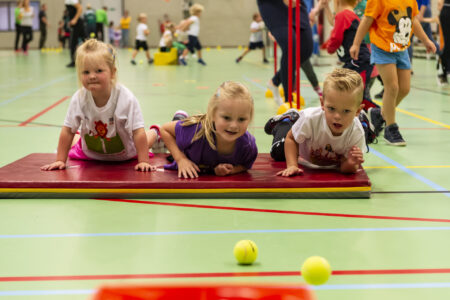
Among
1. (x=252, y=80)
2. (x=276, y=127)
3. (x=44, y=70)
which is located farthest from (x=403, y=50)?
(x=44, y=70)

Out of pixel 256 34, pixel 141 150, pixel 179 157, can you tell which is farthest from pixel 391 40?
pixel 256 34

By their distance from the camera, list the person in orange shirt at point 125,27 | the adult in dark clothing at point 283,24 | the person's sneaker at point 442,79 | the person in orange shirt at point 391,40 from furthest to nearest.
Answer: the person in orange shirt at point 125,27 < the person's sneaker at point 442,79 < the adult in dark clothing at point 283,24 < the person in orange shirt at point 391,40

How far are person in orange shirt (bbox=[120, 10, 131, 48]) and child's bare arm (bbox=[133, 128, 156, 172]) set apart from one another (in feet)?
79.0

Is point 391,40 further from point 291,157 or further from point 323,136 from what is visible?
point 291,157

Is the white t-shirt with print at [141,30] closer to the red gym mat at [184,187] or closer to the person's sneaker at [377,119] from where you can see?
the person's sneaker at [377,119]

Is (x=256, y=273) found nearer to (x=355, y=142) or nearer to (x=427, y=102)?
(x=355, y=142)

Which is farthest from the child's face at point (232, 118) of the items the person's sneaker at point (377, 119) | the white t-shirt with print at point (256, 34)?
the white t-shirt with print at point (256, 34)

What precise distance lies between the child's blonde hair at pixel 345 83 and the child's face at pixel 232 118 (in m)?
0.46

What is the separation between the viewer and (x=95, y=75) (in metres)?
3.33

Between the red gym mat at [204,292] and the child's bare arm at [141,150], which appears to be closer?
the red gym mat at [204,292]

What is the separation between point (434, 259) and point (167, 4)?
2774cm

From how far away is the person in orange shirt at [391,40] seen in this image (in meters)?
4.37

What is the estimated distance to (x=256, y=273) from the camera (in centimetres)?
207

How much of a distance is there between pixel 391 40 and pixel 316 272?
9.54 ft
